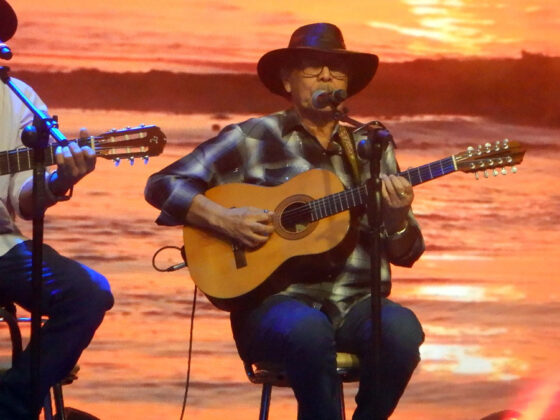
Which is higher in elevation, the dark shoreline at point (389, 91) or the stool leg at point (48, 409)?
the dark shoreline at point (389, 91)

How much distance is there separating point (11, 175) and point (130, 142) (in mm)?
478

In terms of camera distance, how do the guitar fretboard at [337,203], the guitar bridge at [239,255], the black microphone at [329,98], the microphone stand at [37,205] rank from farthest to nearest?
1. the guitar bridge at [239,255]
2. the guitar fretboard at [337,203]
3. the black microphone at [329,98]
4. the microphone stand at [37,205]

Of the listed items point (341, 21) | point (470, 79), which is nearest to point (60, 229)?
point (341, 21)

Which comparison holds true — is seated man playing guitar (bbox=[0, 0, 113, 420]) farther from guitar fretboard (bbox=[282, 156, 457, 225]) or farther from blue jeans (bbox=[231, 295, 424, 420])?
guitar fretboard (bbox=[282, 156, 457, 225])

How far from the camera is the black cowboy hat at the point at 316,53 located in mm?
3715

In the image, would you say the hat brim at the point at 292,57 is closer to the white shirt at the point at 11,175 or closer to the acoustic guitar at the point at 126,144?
the acoustic guitar at the point at 126,144

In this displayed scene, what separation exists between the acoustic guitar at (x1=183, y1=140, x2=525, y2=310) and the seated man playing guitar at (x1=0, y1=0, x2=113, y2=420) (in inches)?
13.8

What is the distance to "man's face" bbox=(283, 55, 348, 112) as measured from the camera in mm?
3697

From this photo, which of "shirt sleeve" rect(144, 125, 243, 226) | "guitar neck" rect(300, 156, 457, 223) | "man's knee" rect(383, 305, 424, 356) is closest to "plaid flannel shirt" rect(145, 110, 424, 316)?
"shirt sleeve" rect(144, 125, 243, 226)

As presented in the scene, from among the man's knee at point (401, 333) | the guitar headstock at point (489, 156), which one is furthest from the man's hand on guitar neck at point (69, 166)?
the guitar headstock at point (489, 156)

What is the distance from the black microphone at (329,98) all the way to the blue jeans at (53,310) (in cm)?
90

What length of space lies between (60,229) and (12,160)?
934 mm

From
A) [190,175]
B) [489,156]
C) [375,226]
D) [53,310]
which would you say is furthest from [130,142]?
[489,156]

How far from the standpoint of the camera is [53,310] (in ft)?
11.3
